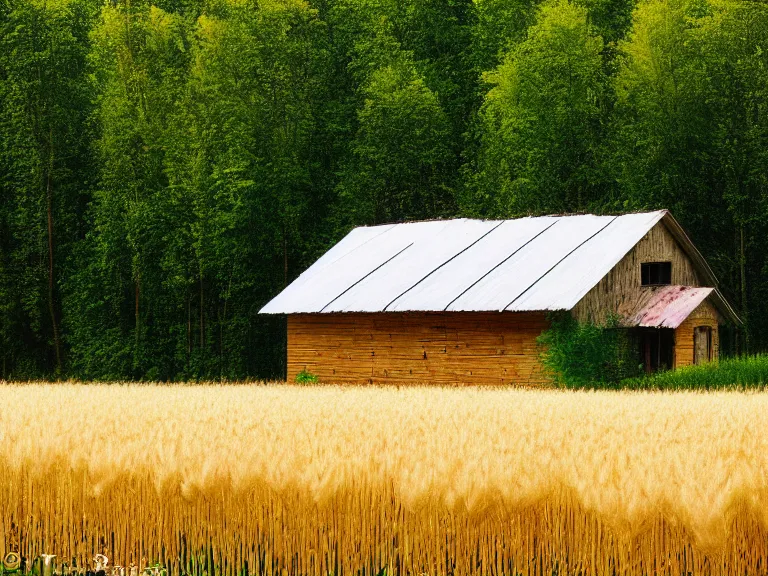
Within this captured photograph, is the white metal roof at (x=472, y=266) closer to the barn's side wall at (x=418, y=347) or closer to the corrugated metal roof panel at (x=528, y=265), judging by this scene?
the corrugated metal roof panel at (x=528, y=265)

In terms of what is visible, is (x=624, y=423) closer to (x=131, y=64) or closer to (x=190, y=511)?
A: (x=190, y=511)

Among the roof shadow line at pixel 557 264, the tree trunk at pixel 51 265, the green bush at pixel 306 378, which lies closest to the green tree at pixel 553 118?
the roof shadow line at pixel 557 264

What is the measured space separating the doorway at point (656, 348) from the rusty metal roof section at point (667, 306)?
3.20 feet

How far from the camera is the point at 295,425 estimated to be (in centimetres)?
1433

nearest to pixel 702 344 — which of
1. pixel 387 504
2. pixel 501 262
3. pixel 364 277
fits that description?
pixel 501 262

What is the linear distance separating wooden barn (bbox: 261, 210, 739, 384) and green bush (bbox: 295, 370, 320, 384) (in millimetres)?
217

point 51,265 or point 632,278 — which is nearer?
point 632,278

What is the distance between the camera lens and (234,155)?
46.2 meters

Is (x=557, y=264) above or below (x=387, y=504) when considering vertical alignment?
above

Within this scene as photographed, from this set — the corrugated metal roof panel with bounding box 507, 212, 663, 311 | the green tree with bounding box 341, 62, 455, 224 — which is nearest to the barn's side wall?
the corrugated metal roof panel with bounding box 507, 212, 663, 311

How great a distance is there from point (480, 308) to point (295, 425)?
62.0 ft

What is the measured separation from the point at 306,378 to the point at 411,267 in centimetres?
517

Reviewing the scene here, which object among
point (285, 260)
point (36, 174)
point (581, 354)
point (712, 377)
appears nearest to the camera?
point (712, 377)

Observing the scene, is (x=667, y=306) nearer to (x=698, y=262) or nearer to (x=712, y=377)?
(x=698, y=262)
